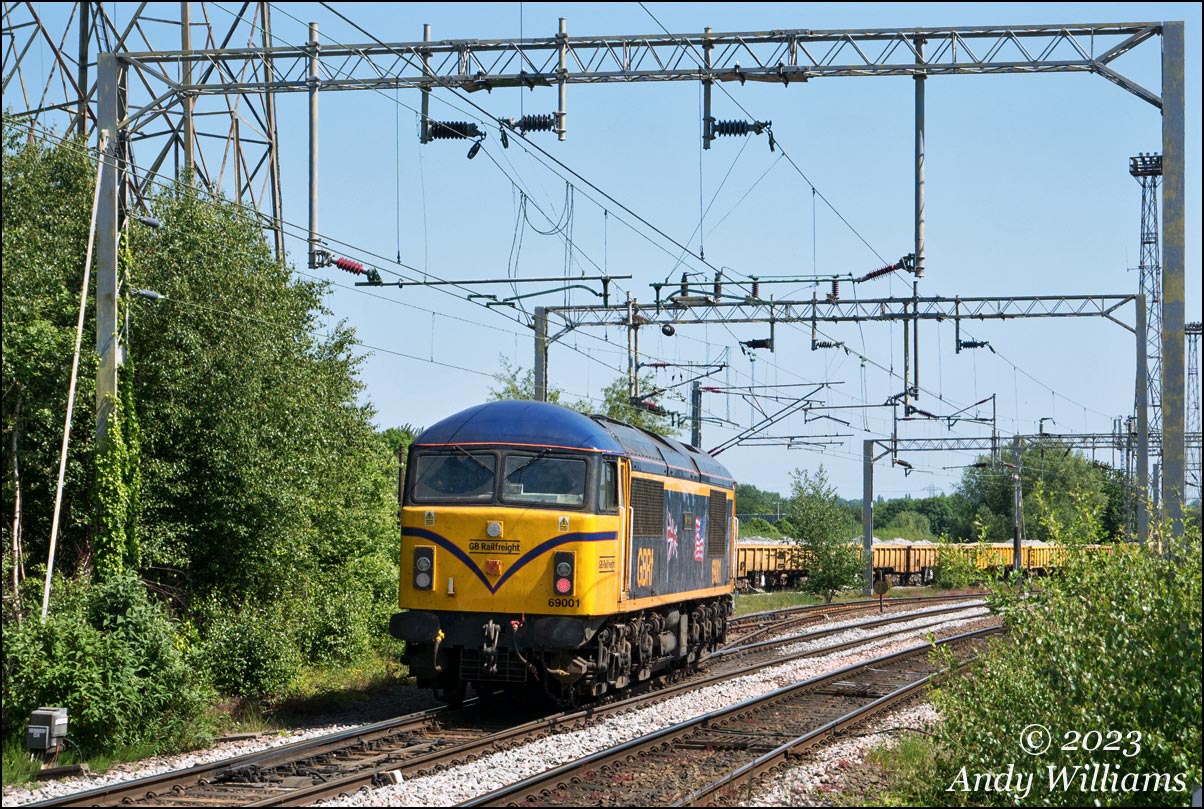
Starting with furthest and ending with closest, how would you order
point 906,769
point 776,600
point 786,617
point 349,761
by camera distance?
point 776,600, point 786,617, point 349,761, point 906,769

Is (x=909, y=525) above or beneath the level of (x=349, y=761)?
beneath

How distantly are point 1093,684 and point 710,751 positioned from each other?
5304 mm

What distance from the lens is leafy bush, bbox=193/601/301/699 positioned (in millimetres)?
17906

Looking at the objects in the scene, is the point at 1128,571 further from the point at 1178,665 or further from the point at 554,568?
the point at 554,568

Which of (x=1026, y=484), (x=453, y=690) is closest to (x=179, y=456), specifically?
(x=453, y=690)

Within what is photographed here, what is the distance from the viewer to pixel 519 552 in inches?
644

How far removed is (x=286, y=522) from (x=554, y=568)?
6.60 meters

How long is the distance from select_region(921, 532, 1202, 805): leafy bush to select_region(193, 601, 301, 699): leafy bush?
9.66 meters

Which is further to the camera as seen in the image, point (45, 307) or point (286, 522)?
point (286, 522)

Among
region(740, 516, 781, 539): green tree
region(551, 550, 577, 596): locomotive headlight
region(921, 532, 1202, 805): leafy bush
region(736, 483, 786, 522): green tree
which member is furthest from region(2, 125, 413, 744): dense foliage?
region(736, 483, 786, 522): green tree

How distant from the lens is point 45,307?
1795cm

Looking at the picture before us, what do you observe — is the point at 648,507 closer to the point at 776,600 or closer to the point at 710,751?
the point at 710,751

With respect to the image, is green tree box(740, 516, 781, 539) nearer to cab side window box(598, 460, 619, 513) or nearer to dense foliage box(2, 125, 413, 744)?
dense foliage box(2, 125, 413, 744)

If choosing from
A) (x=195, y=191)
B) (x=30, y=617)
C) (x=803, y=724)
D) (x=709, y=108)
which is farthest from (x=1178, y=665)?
(x=195, y=191)
